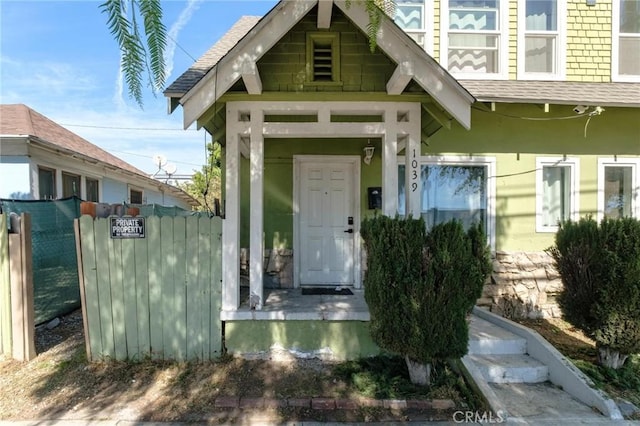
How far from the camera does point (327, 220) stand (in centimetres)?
585

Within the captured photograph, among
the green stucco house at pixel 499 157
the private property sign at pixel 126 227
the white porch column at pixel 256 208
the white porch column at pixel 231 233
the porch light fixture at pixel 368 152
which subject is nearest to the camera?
the private property sign at pixel 126 227

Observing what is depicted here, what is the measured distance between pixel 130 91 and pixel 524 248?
5.92m

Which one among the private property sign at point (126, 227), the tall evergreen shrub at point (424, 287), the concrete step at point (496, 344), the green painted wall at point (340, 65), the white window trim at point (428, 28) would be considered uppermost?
the white window trim at point (428, 28)

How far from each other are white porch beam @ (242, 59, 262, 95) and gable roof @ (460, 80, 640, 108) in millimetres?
3375

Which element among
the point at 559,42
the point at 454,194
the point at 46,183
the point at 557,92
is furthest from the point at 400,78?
the point at 46,183

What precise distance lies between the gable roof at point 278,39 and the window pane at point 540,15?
361cm

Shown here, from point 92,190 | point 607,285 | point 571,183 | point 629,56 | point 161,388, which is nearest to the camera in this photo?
point 161,388

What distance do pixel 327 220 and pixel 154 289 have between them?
111 inches

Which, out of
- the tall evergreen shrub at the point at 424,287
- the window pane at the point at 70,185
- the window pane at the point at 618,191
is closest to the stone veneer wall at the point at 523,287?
the window pane at the point at 618,191

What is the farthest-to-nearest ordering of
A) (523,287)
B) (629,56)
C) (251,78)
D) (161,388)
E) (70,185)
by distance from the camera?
(70,185) < (629,56) < (523,287) < (251,78) < (161,388)

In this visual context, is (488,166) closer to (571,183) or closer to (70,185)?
(571,183)

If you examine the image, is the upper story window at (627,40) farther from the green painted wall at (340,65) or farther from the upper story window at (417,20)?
the green painted wall at (340,65)

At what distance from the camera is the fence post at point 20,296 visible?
3.85 m

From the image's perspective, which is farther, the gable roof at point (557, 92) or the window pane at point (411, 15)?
the window pane at point (411, 15)
